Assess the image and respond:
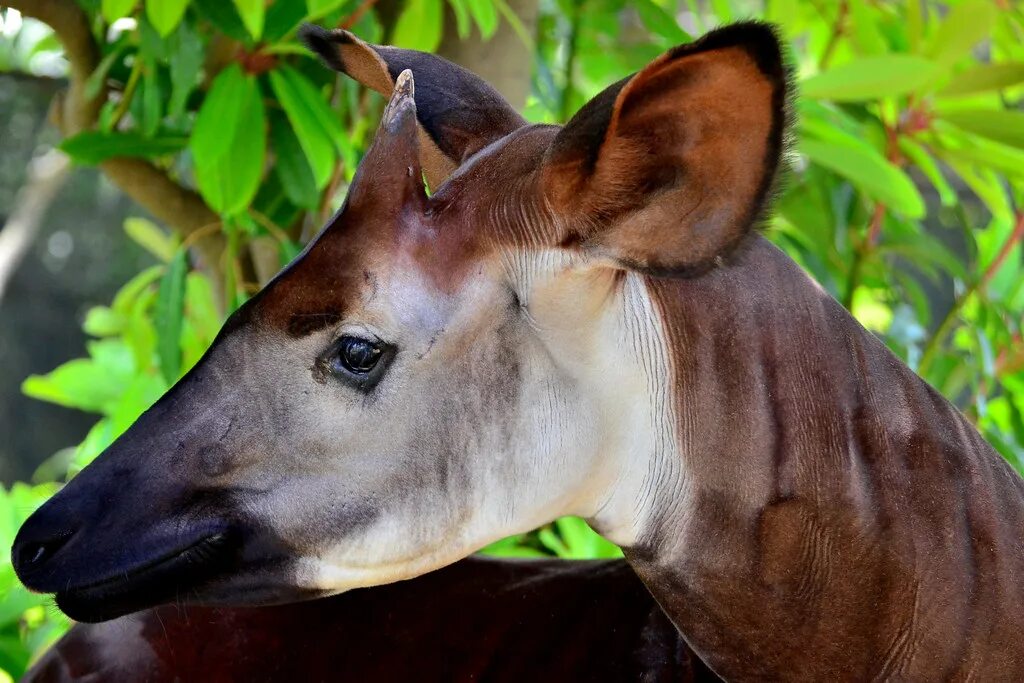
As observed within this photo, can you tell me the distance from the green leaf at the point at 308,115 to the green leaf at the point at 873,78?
55cm

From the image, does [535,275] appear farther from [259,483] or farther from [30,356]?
[30,356]

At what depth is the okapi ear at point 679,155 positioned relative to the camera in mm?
698

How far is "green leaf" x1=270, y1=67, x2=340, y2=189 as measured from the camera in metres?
1.31

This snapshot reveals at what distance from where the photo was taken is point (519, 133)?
853mm

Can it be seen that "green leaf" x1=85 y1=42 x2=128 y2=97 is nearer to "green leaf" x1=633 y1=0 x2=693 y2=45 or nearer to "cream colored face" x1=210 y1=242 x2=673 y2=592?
"green leaf" x1=633 y1=0 x2=693 y2=45

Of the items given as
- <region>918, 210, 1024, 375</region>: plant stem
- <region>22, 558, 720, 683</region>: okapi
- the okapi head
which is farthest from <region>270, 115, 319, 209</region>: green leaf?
<region>918, 210, 1024, 375</region>: plant stem

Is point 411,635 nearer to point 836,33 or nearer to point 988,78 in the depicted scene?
point 988,78

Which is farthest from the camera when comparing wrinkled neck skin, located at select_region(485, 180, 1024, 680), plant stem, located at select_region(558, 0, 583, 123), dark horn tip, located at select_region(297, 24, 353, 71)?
plant stem, located at select_region(558, 0, 583, 123)

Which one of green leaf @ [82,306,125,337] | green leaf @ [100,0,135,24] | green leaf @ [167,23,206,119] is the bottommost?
green leaf @ [82,306,125,337]

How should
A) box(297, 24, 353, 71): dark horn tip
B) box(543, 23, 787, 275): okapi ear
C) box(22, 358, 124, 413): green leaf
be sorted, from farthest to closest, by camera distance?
box(22, 358, 124, 413): green leaf
box(297, 24, 353, 71): dark horn tip
box(543, 23, 787, 275): okapi ear

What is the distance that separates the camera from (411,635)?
1044 mm

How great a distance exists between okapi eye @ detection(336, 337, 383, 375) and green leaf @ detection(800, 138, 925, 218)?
2.49ft

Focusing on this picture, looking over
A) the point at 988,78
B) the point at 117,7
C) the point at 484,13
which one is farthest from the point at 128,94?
the point at 988,78

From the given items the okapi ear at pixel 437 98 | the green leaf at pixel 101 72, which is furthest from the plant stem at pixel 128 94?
the okapi ear at pixel 437 98
